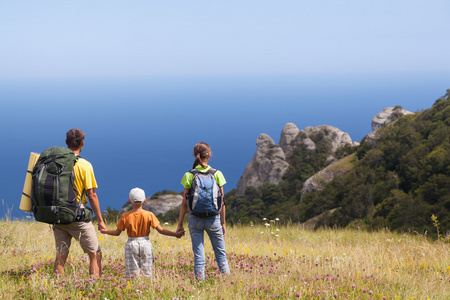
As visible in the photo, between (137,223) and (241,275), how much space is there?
1.58 metres

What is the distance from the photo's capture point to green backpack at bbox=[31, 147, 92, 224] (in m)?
5.13

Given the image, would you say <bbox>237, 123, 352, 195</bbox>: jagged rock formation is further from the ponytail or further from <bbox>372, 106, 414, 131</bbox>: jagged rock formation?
the ponytail

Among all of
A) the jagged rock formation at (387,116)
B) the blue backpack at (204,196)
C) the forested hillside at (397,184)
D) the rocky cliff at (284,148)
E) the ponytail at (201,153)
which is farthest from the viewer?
the rocky cliff at (284,148)

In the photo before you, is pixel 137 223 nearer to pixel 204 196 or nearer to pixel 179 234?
pixel 179 234

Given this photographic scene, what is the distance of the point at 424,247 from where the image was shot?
8.55 metres

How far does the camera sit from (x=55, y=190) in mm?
5129

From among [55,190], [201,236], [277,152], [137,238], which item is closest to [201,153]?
[201,236]

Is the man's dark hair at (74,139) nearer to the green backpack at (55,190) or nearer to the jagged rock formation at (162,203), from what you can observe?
the green backpack at (55,190)

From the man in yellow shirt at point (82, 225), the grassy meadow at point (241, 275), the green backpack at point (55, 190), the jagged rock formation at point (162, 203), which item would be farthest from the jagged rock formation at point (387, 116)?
the green backpack at point (55, 190)

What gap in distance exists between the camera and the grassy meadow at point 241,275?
5.07m

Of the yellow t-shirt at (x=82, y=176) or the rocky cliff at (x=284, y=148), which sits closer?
the yellow t-shirt at (x=82, y=176)

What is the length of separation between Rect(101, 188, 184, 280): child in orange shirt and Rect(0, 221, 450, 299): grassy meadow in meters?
0.22

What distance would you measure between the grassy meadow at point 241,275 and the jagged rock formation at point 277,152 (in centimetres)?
6601

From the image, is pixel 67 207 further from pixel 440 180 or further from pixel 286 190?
pixel 286 190
